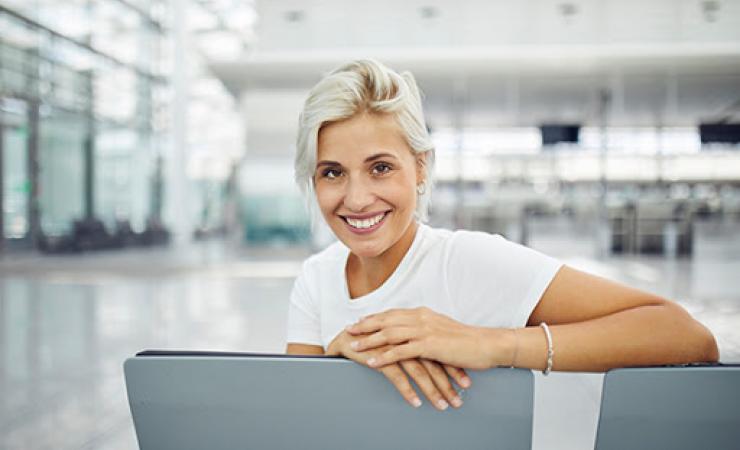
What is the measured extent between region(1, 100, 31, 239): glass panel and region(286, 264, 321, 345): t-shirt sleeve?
12.8 m

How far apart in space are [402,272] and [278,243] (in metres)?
11.9

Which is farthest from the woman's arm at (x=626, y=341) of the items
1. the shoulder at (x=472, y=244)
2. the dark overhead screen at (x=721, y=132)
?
the dark overhead screen at (x=721, y=132)

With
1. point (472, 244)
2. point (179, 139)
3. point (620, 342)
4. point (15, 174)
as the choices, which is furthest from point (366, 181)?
point (179, 139)

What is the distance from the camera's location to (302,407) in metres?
0.81

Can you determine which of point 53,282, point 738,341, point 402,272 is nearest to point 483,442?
point 402,272

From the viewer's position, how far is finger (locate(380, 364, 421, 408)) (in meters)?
0.79

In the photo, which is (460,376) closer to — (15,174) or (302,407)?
(302,407)

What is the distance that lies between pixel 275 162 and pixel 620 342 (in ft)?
38.1

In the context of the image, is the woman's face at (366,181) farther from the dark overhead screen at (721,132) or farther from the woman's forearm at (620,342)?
the dark overhead screen at (721,132)

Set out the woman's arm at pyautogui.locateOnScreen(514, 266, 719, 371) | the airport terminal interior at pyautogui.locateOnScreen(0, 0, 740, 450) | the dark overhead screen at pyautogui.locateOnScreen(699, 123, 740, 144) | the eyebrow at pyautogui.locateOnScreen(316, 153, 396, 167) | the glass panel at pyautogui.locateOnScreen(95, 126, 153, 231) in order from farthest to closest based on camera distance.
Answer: the glass panel at pyautogui.locateOnScreen(95, 126, 153, 231)
the dark overhead screen at pyautogui.locateOnScreen(699, 123, 740, 144)
the airport terminal interior at pyautogui.locateOnScreen(0, 0, 740, 450)
the eyebrow at pyautogui.locateOnScreen(316, 153, 396, 167)
the woman's arm at pyautogui.locateOnScreen(514, 266, 719, 371)

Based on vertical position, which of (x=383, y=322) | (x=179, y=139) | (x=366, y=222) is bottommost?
(x=383, y=322)

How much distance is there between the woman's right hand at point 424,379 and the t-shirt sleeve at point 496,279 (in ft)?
0.90

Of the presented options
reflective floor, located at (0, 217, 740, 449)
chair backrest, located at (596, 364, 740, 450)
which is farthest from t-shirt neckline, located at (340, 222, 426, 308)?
reflective floor, located at (0, 217, 740, 449)

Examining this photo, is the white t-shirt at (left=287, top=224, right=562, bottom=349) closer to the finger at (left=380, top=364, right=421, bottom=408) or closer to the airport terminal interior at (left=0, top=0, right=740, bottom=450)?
the finger at (left=380, top=364, right=421, bottom=408)
